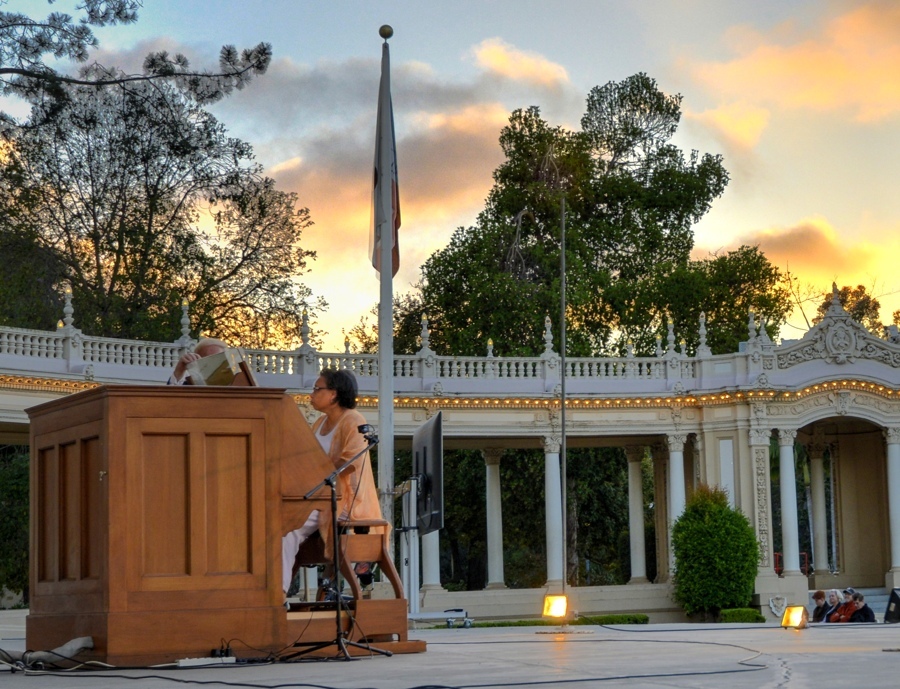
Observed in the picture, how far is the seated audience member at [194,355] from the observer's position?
8086 mm

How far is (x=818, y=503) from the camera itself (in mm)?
34000

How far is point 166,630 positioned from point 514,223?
120 ft

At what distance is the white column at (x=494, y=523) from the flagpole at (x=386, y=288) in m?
13.7

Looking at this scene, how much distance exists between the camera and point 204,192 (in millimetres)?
31812

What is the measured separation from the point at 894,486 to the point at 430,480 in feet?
58.0

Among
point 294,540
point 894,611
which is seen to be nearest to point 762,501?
point 894,611

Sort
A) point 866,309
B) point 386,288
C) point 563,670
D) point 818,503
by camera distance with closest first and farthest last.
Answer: point 563,670
point 386,288
point 818,503
point 866,309

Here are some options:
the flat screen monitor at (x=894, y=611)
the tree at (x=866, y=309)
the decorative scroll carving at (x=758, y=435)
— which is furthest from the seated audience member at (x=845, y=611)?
the tree at (x=866, y=309)

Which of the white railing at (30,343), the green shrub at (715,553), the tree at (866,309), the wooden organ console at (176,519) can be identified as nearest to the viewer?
the wooden organ console at (176,519)

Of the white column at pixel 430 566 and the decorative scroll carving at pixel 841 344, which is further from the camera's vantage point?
the decorative scroll carving at pixel 841 344

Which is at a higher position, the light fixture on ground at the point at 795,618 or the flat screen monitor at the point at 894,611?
the light fixture on ground at the point at 795,618

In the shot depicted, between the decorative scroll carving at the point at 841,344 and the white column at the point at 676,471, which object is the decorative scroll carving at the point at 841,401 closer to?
the decorative scroll carving at the point at 841,344

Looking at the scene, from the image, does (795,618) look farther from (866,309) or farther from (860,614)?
(866,309)

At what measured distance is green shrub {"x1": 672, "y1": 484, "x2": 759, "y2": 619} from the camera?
27.6m
